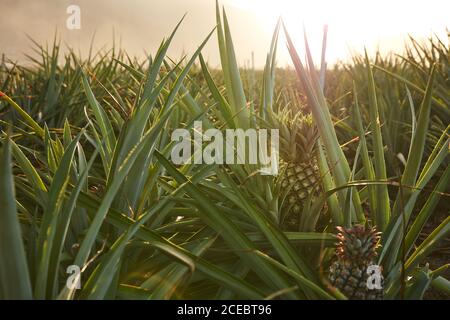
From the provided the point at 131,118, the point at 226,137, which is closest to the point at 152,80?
the point at 131,118

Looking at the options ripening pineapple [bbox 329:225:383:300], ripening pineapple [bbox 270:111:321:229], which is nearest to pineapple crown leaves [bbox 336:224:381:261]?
ripening pineapple [bbox 329:225:383:300]

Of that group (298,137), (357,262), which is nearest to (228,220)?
(357,262)

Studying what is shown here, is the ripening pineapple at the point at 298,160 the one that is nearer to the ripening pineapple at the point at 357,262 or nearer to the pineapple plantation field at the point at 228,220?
the pineapple plantation field at the point at 228,220

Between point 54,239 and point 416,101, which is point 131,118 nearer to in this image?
point 54,239

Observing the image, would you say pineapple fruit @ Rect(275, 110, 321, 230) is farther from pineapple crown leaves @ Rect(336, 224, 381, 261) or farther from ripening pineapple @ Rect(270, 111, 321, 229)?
pineapple crown leaves @ Rect(336, 224, 381, 261)

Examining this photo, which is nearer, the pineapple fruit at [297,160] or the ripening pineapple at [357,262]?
the ripening pineapple at [357,262]

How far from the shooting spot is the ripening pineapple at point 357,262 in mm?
722

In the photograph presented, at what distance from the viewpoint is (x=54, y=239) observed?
0.68 metres

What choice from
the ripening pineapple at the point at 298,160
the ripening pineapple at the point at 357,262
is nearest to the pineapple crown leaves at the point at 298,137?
the ripening pineapple at the point at 298,160

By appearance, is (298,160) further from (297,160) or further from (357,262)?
(357,262)

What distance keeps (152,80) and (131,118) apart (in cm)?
10

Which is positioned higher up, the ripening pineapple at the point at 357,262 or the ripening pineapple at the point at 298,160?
the ripening pineapple at the point at 298,160

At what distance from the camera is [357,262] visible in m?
0.73
